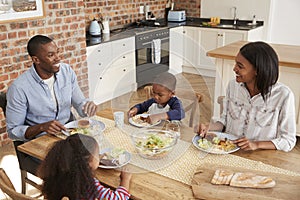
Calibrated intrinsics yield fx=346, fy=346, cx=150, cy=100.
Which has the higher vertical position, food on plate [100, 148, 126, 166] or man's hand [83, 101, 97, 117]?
man's hand [83, 101, 97, 117]

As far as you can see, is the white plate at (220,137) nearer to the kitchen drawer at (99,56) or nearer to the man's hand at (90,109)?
the man's hand at (90,109)

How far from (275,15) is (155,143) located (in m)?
4.23

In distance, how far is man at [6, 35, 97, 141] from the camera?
1.99 meters

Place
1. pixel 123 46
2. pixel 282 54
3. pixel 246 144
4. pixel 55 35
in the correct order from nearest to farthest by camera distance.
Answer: pixel 246 144 < pixel 282 54 < pixel 55 35 < pixel 123 46

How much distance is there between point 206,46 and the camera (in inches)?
210

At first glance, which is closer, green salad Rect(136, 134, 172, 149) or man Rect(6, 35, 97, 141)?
green salad Rect(136, 134, 172, 149)

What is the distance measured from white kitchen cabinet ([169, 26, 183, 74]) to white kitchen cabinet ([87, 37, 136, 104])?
60cm

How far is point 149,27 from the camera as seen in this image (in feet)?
16.4

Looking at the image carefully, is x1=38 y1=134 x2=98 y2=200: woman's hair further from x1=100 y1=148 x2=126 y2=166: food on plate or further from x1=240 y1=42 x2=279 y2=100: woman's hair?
x1=240 y1=42 x2=279 y2=100: woman's hair

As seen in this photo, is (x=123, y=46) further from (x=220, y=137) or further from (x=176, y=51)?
(x=220, y=137)

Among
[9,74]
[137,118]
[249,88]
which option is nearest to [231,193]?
[249,88]

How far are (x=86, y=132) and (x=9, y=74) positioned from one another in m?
1.60

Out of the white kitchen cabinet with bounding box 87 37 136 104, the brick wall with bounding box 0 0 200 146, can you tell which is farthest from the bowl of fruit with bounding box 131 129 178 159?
the white kitchen cabinet with bounding box 87 37 136 104

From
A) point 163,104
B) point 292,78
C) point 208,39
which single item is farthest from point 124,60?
point 163,104
